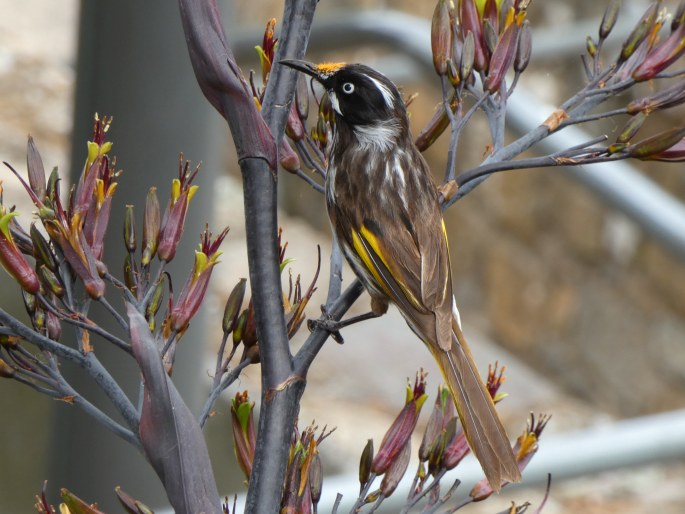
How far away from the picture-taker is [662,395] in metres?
4.35

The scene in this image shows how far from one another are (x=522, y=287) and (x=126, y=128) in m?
2.97

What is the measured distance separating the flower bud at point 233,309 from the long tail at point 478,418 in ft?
0.59

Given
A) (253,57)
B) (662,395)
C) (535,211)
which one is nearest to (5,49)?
(253,57)

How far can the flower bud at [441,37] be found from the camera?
846 mm

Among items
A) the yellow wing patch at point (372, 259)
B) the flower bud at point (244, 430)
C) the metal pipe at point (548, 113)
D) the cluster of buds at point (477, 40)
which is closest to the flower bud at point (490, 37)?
the cluster of buds at point (477, 40)

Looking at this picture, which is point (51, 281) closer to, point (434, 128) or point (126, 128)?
point (434, 128)

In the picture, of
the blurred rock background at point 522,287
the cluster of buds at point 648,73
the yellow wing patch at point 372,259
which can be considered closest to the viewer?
the cluster of buds at point 648,73

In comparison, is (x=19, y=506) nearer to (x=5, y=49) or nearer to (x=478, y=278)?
(x=5, y=49)

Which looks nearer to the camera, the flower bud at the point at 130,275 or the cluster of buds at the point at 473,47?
the flower bud at the point at 130,275

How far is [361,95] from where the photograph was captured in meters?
1.02

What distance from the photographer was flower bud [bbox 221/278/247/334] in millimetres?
750

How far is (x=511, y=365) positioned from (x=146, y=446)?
360 centimetres

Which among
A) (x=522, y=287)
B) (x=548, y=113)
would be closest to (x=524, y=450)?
(x=548, y=113)

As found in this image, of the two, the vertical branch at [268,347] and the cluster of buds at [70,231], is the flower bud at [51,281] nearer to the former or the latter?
the cluster of buds at [70,231]
